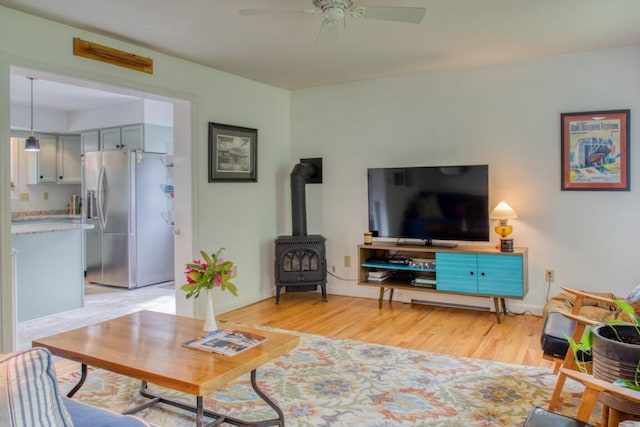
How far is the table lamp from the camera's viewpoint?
4.22 metres

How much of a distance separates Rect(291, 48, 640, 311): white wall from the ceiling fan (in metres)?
2.13

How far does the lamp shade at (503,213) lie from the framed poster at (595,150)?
531mm

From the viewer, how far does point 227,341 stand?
2.46 metres

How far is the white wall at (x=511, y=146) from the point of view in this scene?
13.5ft

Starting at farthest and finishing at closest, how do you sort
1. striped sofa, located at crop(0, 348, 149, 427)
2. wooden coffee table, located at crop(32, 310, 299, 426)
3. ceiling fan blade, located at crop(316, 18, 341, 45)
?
ceiling fan blade, located at crop(316, 18, 341, 45), wooden coffee table, located at crop(32, 310, 299, 426), striped sofa, located at crop(0, 348, 149, 427)

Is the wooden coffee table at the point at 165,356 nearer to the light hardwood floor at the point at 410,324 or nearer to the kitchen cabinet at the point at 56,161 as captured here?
the light hardwood floor at the point at 410,324

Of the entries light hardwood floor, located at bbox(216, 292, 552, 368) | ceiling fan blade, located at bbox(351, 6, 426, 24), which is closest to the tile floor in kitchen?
light hardwood floor, located at bbox(216, 292, 552, 368)

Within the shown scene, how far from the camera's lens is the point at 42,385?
980 mm

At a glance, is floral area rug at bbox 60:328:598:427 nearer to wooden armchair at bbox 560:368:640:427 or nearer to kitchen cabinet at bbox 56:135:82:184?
wooden armchair at bbox 560:368:640:427

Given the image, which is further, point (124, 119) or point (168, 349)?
point (124, 119)

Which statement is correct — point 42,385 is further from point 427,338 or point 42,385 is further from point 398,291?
point 398,291

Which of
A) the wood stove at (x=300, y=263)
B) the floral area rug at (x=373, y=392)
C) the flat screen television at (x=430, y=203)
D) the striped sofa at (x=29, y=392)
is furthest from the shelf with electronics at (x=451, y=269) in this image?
the striped sofa at (x=29, y=392)

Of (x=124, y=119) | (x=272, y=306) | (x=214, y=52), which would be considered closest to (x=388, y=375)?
(x=272, y=306)

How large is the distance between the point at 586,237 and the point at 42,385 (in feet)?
14.5
